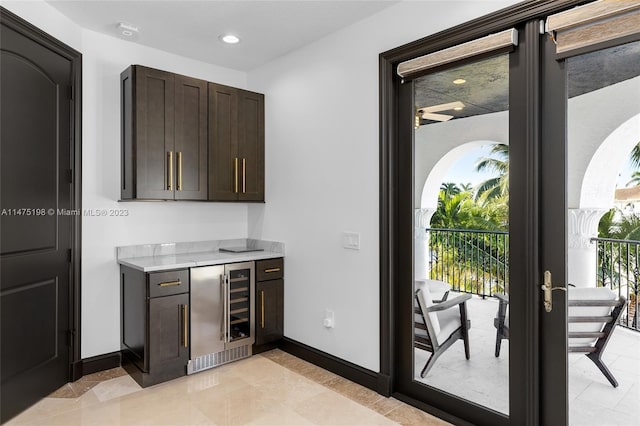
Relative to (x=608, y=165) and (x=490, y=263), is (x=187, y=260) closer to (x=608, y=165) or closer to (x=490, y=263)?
(x=490, y=263)

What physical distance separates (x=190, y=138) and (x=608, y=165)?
2.99m

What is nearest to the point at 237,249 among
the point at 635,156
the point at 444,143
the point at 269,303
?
the point at 269,303

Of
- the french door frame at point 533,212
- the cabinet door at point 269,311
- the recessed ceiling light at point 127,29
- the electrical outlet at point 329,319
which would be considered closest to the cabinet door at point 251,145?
the cabinet door at point 269,311

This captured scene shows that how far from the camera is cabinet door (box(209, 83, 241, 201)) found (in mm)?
3629

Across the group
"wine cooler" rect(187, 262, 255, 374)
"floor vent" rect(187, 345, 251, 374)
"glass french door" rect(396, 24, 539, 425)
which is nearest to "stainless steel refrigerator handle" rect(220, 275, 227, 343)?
"wine cooler" rect(187, 262, 255, 374)

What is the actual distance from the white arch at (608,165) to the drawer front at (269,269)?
2.46 metres

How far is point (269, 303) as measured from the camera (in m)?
3.68

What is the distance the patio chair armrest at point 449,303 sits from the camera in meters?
2.55

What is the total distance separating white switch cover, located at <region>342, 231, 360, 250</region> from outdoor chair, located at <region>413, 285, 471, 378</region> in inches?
22.8

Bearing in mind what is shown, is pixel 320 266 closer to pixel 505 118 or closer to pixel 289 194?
pixel 289 194

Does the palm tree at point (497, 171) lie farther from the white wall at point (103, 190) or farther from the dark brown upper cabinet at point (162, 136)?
the white wall at point (103, 190)

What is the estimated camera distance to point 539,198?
219 centimetres

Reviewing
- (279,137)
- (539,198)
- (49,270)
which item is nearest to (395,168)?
(539,198)

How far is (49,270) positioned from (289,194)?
1.95 m
